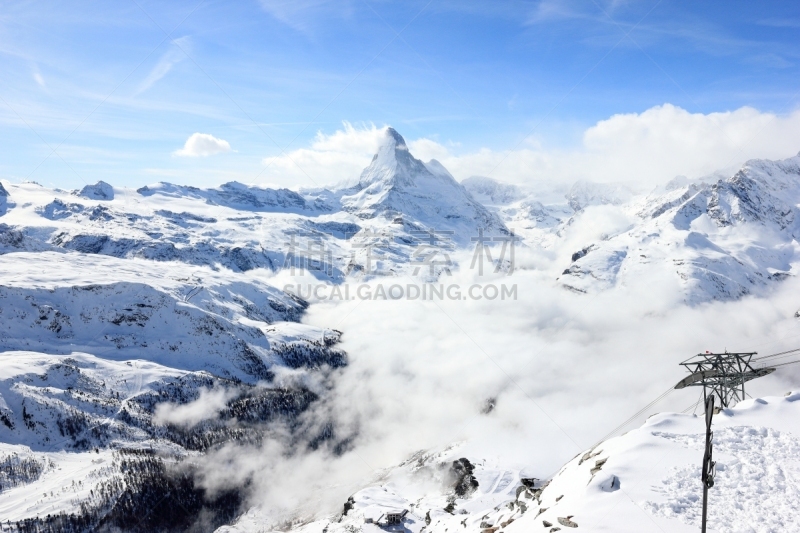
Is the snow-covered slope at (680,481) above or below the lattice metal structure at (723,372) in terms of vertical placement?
below

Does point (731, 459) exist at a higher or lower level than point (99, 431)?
higher

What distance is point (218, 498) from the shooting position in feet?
579

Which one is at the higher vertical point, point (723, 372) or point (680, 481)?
point (723, 372)

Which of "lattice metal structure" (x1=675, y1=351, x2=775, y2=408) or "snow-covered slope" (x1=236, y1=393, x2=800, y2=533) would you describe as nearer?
"snow-covered slope" (x1=236, y1=393, x2=800, y2=533)

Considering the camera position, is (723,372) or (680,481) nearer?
(680,481)

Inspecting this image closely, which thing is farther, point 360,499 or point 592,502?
point 360,499

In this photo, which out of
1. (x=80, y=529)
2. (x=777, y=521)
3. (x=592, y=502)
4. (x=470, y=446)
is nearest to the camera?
(x=777, y=521)

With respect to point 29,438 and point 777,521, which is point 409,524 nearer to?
point 777,521

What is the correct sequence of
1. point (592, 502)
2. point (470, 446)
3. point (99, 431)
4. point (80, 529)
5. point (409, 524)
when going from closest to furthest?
1. point (592, 502)
2. point (409, 524)
3. point (80, 529)
4. point (470, 446)
5. point (99, 431)

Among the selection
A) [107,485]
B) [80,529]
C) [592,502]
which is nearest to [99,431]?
[107,485]

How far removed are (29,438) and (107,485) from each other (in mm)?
45234

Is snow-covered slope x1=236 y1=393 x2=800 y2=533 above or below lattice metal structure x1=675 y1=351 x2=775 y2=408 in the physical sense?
below

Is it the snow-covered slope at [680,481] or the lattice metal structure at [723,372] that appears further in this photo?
the lattice metal structure at [723,372]

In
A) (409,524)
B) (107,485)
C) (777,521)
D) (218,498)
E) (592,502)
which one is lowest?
(218,498)
